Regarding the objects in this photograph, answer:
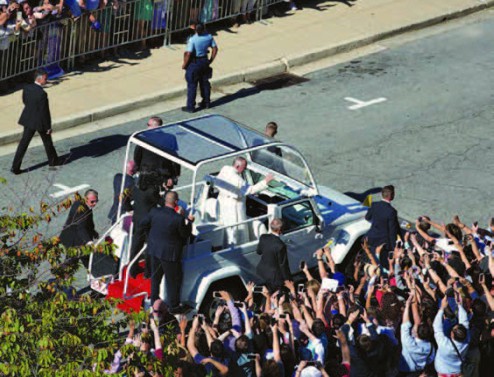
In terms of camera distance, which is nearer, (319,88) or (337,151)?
(337,151)

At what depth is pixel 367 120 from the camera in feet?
72.2

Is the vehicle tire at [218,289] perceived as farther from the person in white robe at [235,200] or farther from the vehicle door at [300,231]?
the vehicle door at [300,231]

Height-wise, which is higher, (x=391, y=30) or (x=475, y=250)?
(x=391, y=30)

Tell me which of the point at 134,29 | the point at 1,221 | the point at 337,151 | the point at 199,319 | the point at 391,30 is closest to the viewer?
the point at 1,221

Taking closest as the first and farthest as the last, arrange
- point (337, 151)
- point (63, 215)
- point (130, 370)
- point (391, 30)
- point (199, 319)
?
point (130, 370)
point (199, 319)
point (63, 215)
point (337, 151)
point (391, 30)

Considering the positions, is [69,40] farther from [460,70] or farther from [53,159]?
[460,70]

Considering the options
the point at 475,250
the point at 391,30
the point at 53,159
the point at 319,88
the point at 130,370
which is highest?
the point at 391,30

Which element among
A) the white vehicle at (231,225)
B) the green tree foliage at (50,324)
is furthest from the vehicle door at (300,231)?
the green tree foliage at (50,324)

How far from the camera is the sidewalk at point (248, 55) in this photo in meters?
21.8

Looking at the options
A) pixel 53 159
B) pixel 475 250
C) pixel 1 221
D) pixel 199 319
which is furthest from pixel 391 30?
pixel 1 221

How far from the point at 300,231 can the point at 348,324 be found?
2.88 metres

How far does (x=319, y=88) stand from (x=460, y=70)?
3.25 meters

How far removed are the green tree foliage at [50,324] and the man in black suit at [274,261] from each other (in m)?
3.32

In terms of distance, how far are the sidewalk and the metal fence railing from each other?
40 centimetres
